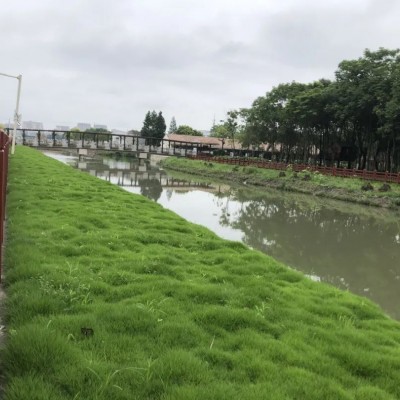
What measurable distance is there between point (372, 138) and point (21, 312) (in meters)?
40.1

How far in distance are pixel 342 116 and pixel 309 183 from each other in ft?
24.0

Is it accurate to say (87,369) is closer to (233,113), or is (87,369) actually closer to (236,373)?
(236,373)

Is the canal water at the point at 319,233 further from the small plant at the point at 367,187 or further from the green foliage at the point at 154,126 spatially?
the green foliage at the point at 154,126

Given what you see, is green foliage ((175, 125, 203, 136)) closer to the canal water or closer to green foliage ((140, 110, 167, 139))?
green foliage ((140, 110, 167, 139))

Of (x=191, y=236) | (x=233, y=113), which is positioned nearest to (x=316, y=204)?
(x=191, y=236)

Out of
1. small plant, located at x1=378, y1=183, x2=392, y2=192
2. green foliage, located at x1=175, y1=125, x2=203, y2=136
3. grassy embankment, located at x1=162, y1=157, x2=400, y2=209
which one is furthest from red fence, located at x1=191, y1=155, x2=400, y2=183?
green foliage, located at x1=175, y1=125, x2=203, y2=136

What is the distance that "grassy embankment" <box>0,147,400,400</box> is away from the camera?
3166 mm

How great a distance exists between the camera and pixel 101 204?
11648 millimetres

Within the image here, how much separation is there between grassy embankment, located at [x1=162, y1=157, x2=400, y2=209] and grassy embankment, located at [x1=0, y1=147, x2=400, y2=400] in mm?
22852

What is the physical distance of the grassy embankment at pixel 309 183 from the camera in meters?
28.0

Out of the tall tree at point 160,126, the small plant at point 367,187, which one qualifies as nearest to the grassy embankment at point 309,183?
the small plant at point 367,187

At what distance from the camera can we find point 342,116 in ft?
122

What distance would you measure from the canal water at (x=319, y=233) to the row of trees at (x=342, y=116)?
35.4 feet

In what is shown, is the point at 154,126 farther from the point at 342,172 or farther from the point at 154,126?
the point at 342,172
